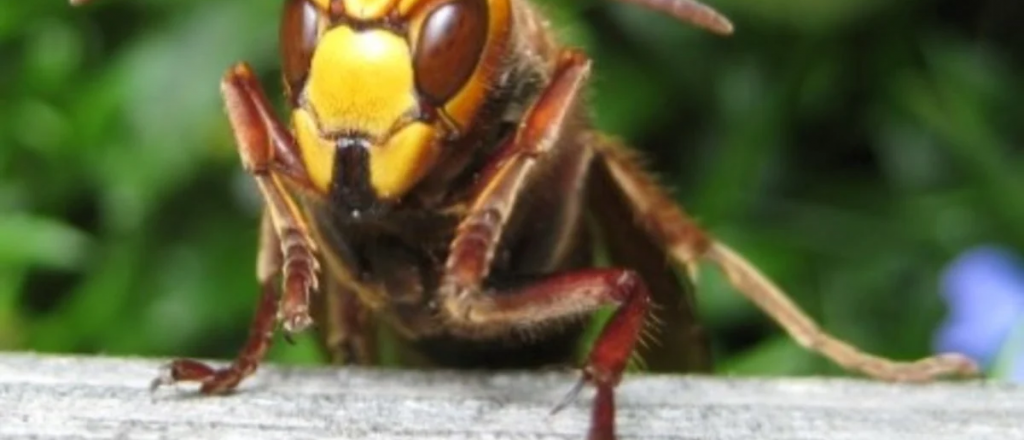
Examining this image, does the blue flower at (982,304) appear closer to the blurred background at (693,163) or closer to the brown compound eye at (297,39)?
the blurred background at (693,163)

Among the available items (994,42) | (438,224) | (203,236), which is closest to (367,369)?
(438,224)

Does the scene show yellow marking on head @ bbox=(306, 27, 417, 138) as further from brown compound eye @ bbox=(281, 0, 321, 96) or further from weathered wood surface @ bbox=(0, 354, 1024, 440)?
weathered wood surface @ bbox=(0, 354, 1024, 440)

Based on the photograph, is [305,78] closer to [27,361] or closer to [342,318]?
[27,361]

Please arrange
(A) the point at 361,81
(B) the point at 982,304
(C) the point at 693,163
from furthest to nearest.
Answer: (C) the point at 693,163
(B) the point at 982,304
(A) the point at 361,81

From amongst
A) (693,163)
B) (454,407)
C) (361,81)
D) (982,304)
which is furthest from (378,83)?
(693,163)

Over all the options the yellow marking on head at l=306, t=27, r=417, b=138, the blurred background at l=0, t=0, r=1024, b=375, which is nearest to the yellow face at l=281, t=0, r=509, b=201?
the yellow marking on head at l=306, t=27, r=417, b=138

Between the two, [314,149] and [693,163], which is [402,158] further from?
[693,163]
